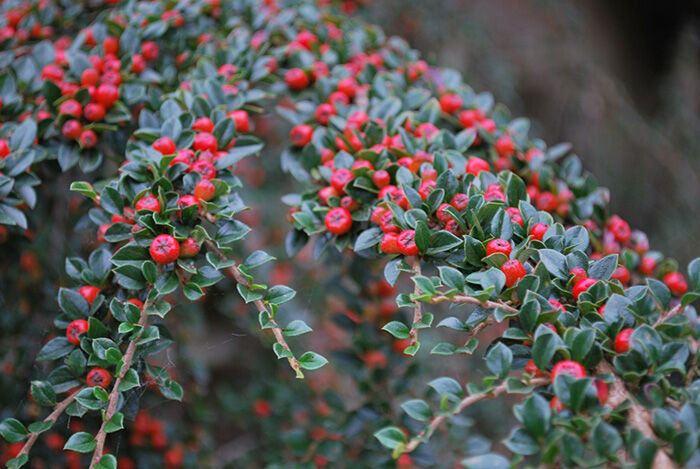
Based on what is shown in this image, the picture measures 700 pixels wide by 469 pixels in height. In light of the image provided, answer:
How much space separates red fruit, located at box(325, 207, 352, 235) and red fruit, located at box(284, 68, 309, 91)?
20.2 inches

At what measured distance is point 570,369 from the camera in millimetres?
917

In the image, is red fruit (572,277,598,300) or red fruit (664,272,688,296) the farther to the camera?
red fruit (664,272,688,296)

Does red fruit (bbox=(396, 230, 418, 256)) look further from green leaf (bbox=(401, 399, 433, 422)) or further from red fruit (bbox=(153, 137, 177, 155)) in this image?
red fruit (bbox=(153, 137, 177, 155))

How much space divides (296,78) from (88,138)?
548mm

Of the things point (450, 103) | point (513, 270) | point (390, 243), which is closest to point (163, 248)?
point (390, 243)

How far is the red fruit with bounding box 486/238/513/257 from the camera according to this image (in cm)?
109

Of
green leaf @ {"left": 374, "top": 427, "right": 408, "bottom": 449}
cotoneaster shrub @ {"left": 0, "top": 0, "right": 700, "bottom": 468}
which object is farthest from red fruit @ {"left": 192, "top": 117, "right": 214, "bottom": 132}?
green leaf @ {"left": 374, "top": 427, "right": 408, "bottom": 449}

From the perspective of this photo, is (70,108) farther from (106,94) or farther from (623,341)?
(623,341)

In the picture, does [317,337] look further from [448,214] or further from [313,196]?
[448,214]

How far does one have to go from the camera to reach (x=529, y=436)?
89cm

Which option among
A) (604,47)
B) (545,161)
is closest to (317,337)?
(545,161)

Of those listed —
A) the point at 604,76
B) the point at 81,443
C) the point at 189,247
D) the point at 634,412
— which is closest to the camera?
the point at 634,412

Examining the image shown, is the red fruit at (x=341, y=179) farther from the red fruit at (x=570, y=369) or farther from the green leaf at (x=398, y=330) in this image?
the red fruit at (x=570, y=369)

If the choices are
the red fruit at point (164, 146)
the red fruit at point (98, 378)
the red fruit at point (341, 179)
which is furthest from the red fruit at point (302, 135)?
the red fruit at point (98, 378)
